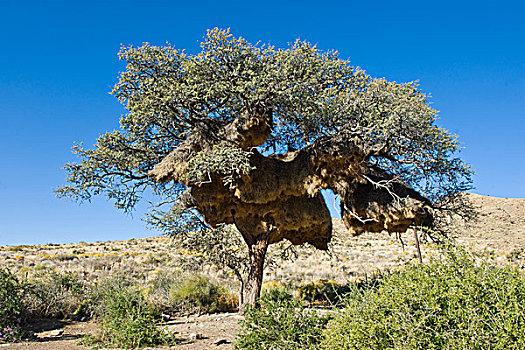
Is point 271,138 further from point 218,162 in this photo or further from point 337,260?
point 337,260

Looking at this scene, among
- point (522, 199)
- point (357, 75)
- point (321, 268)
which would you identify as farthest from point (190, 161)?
point (522, 199)

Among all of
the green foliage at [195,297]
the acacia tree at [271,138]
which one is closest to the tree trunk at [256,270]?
the acacia tree at [271,138]

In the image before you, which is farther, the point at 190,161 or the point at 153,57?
the point at 153,57

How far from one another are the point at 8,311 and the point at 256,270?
739 centimetres

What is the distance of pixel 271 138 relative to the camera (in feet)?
44.0

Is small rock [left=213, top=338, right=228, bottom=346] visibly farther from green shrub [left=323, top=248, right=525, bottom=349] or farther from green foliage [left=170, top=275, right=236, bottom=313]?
green foliage [left=170, top=275, right=236, bottom=313]

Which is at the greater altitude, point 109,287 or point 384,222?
point 384,222

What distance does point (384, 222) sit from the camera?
492 inches

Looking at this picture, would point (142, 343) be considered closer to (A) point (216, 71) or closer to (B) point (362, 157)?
(A) point (216, 71)

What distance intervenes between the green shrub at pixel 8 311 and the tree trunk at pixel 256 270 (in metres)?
6.74

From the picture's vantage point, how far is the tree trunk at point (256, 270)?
41.5 ft

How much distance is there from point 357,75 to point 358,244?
3036 centimetres

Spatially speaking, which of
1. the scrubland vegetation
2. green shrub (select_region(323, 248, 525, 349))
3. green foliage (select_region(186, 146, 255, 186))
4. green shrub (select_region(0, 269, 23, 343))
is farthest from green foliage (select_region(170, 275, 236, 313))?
green shrub (select_region(323, 248, 525, 349))

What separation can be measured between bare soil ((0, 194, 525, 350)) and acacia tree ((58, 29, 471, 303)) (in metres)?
2.24
